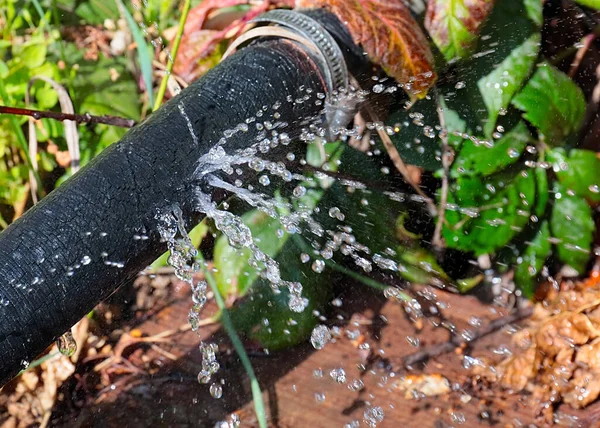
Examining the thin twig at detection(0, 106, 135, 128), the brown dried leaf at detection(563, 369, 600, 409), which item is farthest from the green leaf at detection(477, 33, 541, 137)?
the thin twig at detection(0, 106, 135, 128)

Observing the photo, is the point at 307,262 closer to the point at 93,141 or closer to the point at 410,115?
the point at 410,115

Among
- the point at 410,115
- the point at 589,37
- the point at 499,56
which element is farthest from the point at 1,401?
the point at 589,37

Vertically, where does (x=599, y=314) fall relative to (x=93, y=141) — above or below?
below

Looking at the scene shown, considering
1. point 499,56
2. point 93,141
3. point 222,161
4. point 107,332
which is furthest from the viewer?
point 93,141

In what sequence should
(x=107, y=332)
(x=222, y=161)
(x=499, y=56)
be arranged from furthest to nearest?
(x=107, y=332)
(x=499, y=56)
(x=222, y=161)

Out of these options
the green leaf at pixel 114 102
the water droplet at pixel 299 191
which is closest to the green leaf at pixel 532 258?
the water droplet at pixel 299 191

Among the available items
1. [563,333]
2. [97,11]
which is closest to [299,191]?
[563,333]

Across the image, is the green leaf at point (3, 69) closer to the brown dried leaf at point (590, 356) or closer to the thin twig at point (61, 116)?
the thin twig at point (61, 116)
